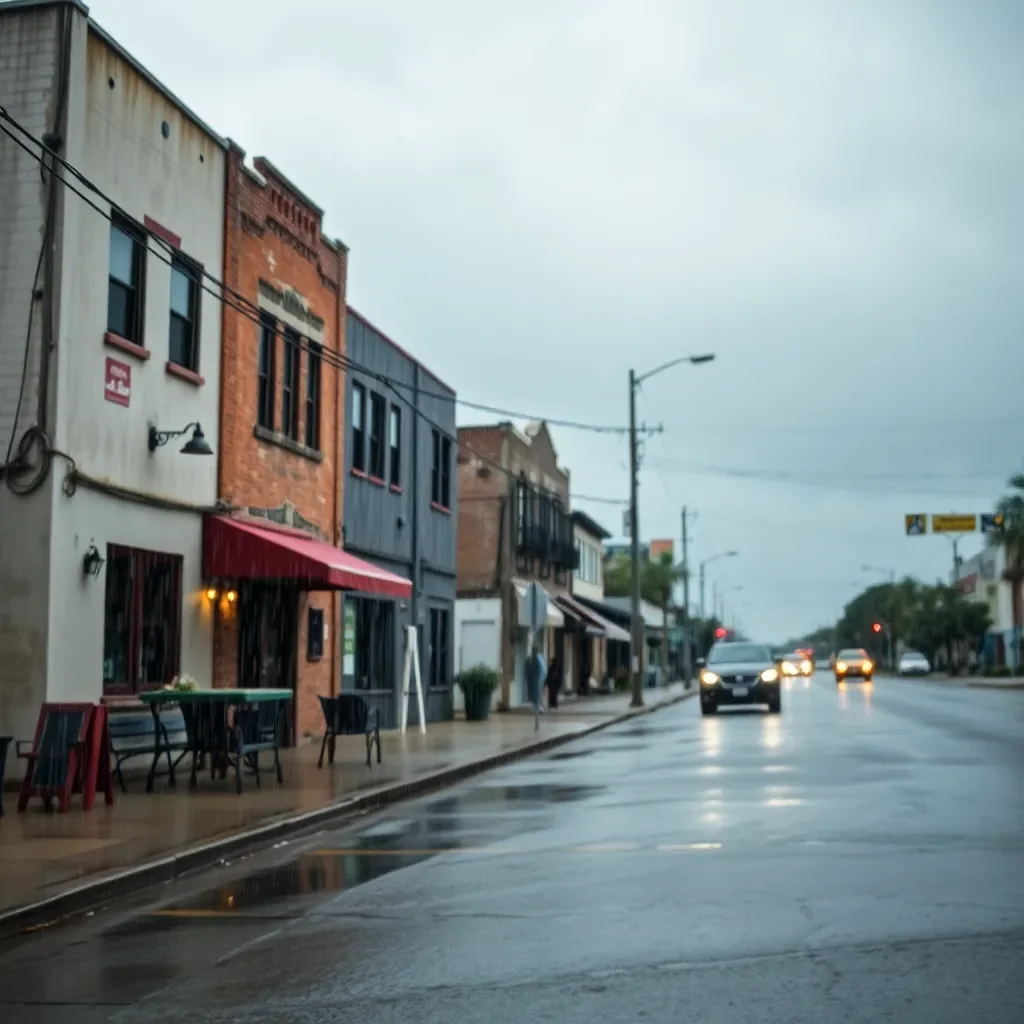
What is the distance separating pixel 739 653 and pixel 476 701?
26.1 ft

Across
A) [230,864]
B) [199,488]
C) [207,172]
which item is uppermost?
[207,172]

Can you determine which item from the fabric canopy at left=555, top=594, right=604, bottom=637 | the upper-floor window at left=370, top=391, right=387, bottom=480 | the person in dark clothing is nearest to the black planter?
the upper-floor window at left=370, top=391, right=387, bottom=480

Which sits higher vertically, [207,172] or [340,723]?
[207,172]

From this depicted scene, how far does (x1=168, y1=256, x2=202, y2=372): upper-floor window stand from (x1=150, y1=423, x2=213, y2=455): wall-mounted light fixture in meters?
0.99

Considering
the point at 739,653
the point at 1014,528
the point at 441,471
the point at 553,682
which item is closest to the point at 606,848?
the point at 441,471

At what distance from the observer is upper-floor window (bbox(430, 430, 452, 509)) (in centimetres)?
3213

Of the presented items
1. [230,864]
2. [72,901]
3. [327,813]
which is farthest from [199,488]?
[72,901]

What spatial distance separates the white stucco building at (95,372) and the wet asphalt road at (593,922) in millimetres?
4350

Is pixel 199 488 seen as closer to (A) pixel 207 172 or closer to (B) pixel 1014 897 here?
(A) pixel 207 172

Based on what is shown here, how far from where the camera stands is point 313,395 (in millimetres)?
24031

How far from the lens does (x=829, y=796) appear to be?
1447 cm

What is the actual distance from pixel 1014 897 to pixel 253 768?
34.6 ft

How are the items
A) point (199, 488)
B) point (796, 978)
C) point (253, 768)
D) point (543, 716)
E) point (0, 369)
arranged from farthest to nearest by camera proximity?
point (543, 716) < point (199, 488) < point (253, 768) < point (0, 369) < point (796, 978)

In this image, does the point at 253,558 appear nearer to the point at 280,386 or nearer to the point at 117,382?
the point at 117,382
